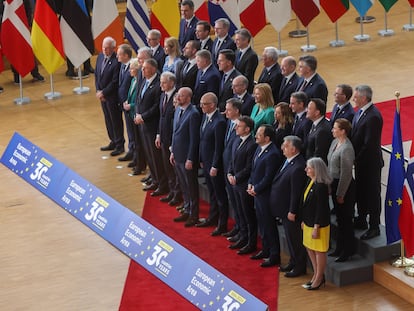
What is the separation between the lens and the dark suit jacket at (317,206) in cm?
1095

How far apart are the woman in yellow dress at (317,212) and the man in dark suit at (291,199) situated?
0.15 m

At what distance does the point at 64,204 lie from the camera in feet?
45.9

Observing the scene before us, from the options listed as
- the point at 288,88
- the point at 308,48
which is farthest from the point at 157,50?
the point at 308,48

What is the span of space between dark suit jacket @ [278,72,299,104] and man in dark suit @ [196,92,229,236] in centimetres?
106

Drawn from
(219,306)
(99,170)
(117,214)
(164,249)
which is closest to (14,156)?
(99,170)

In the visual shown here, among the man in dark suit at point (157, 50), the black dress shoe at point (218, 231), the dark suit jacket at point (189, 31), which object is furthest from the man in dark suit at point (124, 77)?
the black dress shoe at point (218, 231)

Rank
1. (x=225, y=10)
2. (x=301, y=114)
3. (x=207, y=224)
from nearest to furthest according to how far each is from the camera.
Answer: (x=301, y=114) < (x=207, y=224) < (x=225, y=10)

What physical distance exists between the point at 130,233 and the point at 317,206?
2.48 m

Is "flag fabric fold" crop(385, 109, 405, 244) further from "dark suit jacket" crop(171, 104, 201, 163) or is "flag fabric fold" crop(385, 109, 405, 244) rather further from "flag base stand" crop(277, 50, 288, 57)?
"flag base stand" crop(277, 50, 288, 57)

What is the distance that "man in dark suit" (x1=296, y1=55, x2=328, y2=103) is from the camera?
12.8m

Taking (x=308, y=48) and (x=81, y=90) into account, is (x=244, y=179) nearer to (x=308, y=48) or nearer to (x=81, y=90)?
(x=81, y=90)

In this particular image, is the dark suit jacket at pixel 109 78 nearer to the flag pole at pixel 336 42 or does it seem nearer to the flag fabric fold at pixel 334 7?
the flag fabric fold at pixel 334 7

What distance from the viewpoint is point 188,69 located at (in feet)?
47.5

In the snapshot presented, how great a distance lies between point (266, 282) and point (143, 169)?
4.11m
